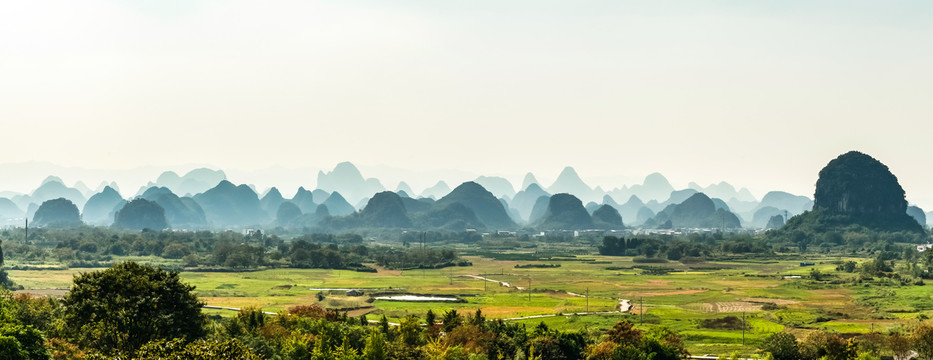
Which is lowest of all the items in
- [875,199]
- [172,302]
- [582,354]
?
[582,354]

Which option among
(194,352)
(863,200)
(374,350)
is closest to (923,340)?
(374,350)

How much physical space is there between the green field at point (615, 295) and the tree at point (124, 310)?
2308 cm

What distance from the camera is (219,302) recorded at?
2446 inches

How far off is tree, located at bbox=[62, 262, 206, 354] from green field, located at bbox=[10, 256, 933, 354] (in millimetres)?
23076

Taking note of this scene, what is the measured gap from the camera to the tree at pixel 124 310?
99.9ft

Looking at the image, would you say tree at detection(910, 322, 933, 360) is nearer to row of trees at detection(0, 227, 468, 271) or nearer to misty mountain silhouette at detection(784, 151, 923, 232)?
row of trees at detection(0, 227, 468, 271)

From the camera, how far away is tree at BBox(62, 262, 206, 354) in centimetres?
3044

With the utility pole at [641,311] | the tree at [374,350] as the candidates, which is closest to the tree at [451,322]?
the tree at [374,350]

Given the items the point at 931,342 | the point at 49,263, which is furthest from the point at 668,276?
the point at 49,263

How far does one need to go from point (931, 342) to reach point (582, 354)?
53.6ft

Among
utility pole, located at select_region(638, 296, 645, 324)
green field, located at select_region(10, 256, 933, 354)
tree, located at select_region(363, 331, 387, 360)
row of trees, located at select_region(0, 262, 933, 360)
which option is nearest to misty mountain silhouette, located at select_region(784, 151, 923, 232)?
green field, located at select_region(10, 256, 933, 354)

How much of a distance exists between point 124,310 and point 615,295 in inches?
1796

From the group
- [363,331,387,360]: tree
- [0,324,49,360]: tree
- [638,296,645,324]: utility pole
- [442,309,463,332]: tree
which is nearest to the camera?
[0,324,49,360]: tree

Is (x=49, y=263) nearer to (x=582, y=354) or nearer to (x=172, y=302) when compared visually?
(x=172, y=302)
